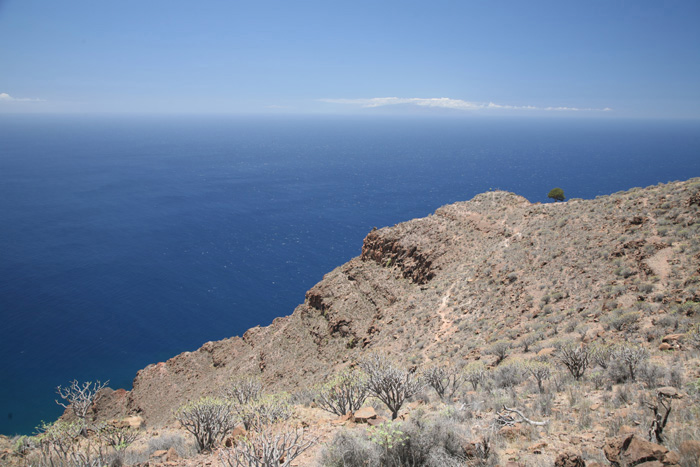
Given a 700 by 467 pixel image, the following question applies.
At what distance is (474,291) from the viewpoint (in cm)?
2634

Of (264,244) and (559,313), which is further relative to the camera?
(264,244)

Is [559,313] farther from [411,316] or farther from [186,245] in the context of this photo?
[186,245]

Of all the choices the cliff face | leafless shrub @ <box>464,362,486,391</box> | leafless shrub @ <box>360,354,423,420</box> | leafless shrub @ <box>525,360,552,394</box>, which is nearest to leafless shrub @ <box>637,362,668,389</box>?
leafless shrub @ <box>525,360,552,394</box>

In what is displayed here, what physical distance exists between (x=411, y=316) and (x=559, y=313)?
10717 millimetres

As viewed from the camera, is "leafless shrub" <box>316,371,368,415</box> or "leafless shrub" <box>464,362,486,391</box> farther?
"leafless shrub" <box>464,362,486,391</box>

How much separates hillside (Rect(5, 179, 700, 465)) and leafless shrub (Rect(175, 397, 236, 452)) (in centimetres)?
859

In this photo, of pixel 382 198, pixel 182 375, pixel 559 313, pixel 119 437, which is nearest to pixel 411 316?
pixel 559 313

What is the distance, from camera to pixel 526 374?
1332 cm

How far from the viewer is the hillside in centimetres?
1603

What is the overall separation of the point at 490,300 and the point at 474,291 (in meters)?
1.91

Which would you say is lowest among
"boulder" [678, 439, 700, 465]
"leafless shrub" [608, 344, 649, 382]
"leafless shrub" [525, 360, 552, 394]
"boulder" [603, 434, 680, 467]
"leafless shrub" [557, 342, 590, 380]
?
"leafless shrub" [525, 360, 552, 394]

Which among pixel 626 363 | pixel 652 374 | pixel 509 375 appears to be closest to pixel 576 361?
pixel 626 363

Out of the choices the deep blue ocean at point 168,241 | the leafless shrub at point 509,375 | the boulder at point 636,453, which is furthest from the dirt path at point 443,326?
the deep blue ocean at point 168,241

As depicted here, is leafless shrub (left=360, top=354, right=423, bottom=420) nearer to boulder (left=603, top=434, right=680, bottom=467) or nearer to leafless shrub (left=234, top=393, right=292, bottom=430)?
leafless shrub (left=234, top=393, right=292, bottom=430)
